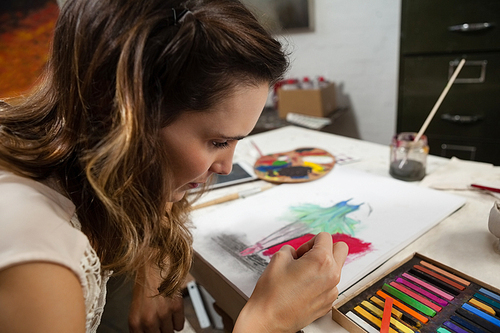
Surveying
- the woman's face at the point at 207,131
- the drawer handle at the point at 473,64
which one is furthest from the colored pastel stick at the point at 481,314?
the drawer handle at the point at 473,64

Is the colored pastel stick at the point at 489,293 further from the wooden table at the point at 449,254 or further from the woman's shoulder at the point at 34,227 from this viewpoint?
the woman's shoulder at the point at 34,227

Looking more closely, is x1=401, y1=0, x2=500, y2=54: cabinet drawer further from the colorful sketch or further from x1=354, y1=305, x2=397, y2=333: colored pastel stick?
x1=354, y1=305, x2=397, y2=333: colored pastel stick

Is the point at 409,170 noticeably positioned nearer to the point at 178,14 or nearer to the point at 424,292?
the point at 424,292

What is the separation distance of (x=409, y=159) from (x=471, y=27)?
1.05m

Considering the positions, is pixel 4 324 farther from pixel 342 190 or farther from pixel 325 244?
pixel 342 190

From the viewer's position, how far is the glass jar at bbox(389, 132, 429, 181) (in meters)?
0.92

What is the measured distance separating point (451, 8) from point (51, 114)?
1.77 meters

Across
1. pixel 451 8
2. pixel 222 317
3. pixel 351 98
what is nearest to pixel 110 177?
pixel 222 317

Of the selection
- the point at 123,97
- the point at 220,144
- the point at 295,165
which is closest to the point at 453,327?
the point at 220,144

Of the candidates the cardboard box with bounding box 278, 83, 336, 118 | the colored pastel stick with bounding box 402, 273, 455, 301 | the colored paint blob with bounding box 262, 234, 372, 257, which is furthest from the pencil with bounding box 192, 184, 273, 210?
the cardboard box with bounding box 278, 83, 336, 118

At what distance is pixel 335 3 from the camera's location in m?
2.26

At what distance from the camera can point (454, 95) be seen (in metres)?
1.74

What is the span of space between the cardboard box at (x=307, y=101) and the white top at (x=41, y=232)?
179cm

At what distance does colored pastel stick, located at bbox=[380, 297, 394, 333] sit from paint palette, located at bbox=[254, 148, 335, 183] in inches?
19.7
